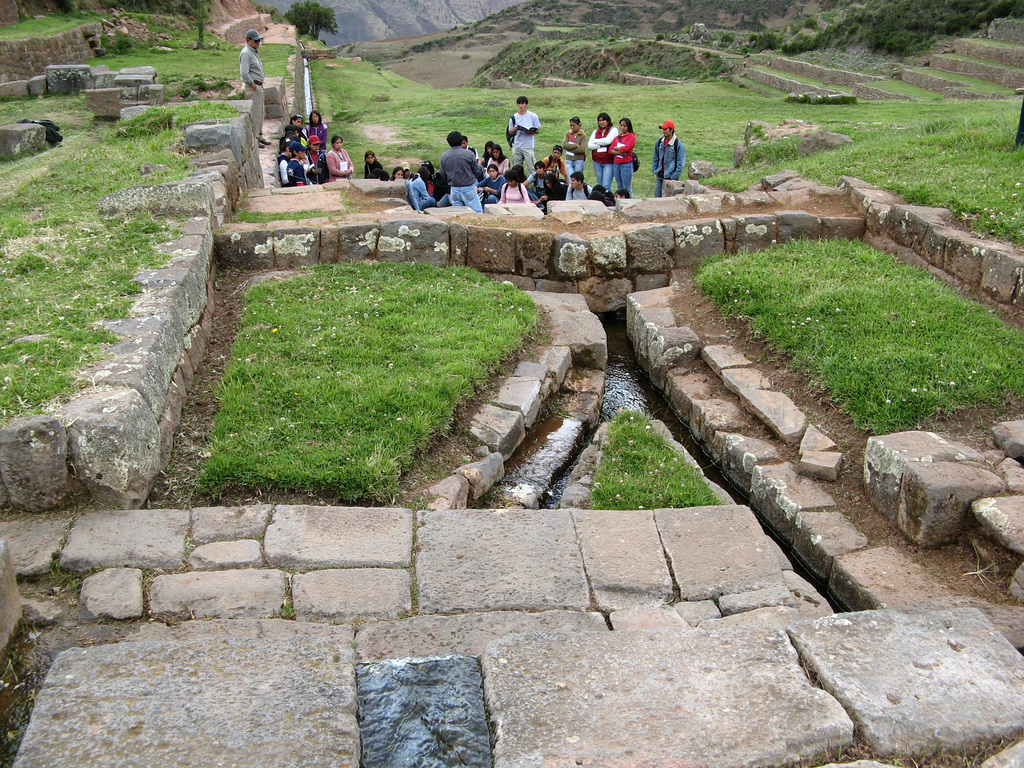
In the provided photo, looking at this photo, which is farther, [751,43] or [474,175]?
[751,43]

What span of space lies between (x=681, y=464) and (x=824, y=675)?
8.10 ft

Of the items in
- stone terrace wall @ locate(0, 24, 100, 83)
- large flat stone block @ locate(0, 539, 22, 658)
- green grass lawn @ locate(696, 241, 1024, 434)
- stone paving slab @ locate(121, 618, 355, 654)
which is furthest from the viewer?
stone terrace wall @ locate(0, 24, 100, 83)

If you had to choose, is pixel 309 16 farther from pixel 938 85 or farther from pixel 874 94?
pixel 938 85

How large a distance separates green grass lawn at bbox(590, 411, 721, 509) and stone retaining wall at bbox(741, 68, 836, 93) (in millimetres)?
22812

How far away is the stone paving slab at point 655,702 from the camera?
2.72m

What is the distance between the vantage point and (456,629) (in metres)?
3.62

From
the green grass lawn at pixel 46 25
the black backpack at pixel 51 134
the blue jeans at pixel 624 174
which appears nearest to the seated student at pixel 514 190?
the blue jeans at pixel 624 174

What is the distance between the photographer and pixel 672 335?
742 centimetres

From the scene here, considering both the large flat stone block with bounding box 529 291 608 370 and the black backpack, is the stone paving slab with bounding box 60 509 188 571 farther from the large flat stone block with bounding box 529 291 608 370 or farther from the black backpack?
the black backpack

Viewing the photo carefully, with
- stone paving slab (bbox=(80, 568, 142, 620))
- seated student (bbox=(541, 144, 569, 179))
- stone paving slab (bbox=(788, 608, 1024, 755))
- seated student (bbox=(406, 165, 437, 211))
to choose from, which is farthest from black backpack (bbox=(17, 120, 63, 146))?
stone paving slab (bbox=(788, 608, 1024, 755))

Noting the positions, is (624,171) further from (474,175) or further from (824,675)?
(824,675)

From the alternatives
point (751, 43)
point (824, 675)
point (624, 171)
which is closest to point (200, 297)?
point (824, 675)

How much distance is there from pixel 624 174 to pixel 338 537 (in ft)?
30.0

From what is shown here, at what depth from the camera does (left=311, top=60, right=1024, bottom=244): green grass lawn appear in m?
8.76
